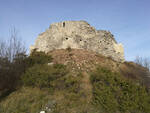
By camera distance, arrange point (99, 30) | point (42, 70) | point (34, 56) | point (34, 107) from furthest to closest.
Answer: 1. point (99, 30)
2. point (34, 56)
3. point (42, 70)
4. point (34, 107)

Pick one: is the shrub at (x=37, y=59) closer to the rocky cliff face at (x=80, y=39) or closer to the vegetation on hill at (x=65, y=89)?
the vegetation on hill at (x=65, y=89)

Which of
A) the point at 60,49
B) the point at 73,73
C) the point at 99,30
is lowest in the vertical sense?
the point at 73,73

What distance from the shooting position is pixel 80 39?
11578mm

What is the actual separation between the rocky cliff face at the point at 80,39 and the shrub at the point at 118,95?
5419mm

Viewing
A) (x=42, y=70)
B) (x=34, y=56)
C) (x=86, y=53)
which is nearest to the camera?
(x=42, y=70)

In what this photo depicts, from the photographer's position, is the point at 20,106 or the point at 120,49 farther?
the point at 120,49

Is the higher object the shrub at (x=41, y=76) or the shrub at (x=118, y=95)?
the shrub at (x=41, y=76)

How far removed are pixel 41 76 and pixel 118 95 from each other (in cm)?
487

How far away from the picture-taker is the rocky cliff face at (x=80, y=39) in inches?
456

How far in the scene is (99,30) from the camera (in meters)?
12.6

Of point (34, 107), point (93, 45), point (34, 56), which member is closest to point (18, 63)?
point (34, 56)

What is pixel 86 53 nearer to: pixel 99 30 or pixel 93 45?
pixel 93 45

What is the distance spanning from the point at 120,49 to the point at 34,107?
1144 cm

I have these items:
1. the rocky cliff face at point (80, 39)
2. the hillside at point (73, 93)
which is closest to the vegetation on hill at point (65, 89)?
the hillside at point (73, 93)
